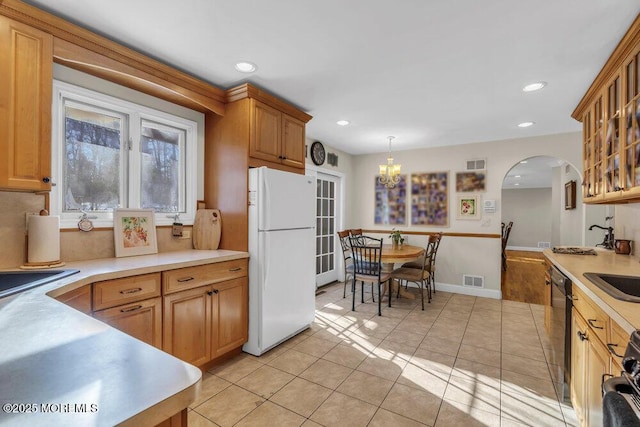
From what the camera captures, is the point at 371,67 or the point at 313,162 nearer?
the point at 371,67

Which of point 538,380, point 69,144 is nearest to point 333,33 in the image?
point 69,144

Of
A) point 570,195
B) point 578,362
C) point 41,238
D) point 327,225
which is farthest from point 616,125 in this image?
point 570,195

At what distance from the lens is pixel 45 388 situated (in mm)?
539

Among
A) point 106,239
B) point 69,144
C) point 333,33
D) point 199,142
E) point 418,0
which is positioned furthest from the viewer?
point 199,142

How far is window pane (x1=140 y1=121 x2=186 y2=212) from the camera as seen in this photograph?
2.51m

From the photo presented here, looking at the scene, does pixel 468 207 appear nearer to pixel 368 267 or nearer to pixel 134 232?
pixel 368 267

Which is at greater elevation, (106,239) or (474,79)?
(474,79)

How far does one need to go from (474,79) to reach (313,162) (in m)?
2.43

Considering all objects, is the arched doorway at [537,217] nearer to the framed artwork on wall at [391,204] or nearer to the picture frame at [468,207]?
the picture frame at [468,207]

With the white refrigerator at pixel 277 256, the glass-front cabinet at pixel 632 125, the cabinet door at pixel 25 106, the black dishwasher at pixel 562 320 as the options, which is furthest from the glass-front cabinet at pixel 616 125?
the cabinet door at pixel 25 106

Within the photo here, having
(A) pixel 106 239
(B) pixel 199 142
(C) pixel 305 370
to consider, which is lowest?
(C) pixel 305 370

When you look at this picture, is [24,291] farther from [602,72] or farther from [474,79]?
[602,72]

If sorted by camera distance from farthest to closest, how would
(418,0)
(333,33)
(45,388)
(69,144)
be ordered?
(69,144)
(333,33)
(418,0)
(45,388)

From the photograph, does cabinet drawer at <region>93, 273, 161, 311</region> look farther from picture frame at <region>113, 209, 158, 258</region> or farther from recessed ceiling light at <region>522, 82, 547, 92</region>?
recessed ceiling light at <region>522, 82, 547, 92</region>
